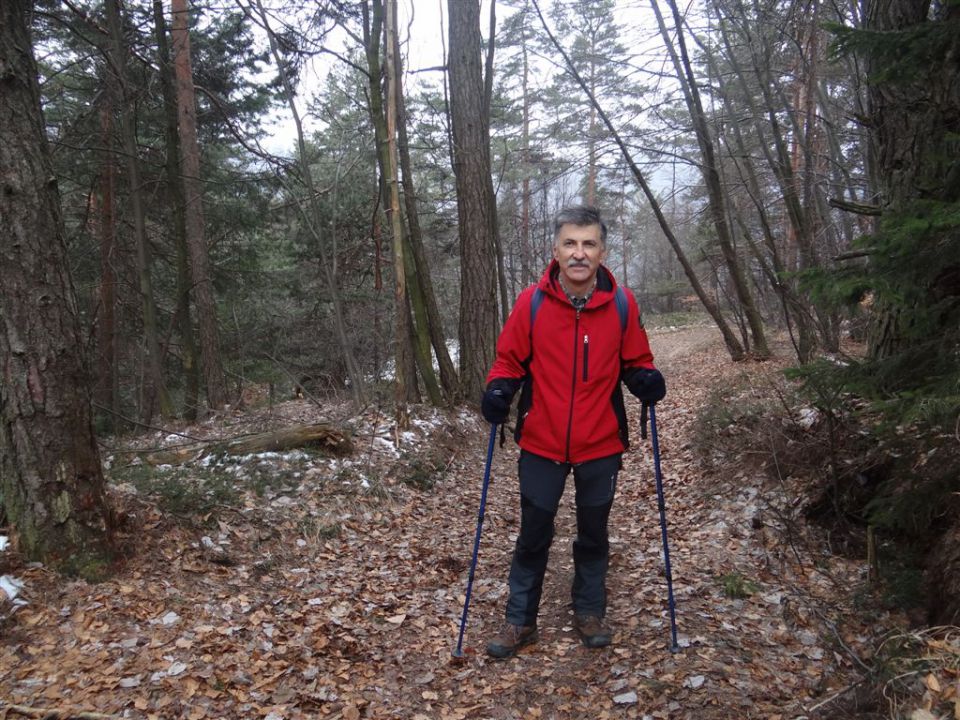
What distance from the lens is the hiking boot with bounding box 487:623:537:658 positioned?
3.84m

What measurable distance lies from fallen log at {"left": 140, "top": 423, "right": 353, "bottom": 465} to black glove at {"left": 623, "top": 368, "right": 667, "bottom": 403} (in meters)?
4.06

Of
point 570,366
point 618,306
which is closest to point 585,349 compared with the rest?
point 570,366

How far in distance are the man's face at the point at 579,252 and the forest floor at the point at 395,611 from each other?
2288mm

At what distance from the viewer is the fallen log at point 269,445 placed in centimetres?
629

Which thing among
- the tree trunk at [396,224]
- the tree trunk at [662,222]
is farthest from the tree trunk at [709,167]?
the tree trunk at [396,224]

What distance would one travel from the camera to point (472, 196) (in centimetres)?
1010

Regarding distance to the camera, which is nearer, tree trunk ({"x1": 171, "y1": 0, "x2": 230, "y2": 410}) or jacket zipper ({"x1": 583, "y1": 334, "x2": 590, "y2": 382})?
jacket zipper ({"x1": 583, "y1": 334, "x2": 590, "y2": 382})

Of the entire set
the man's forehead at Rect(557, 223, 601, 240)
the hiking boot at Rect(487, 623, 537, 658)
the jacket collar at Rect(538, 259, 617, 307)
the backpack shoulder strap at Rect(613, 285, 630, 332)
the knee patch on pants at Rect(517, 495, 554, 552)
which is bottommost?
the hiking boot at Rect(487, 623, 537, 658)

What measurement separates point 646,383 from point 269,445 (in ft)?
14.3

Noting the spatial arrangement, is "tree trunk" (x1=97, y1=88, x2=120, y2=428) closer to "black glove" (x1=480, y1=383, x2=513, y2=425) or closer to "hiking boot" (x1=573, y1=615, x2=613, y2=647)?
"black glove" (x1=480, y1=383, x2=513, y2=425)

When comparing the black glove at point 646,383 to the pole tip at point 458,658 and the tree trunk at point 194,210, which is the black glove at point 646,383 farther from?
the tree trunk at point 194,210

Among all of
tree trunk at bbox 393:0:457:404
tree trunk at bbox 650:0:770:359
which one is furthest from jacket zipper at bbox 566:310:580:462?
tree trunk at bbox 650:0:770:359

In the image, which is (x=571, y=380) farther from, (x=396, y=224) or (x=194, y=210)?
(x=194, y=210)

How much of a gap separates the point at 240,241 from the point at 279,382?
4.51 m
